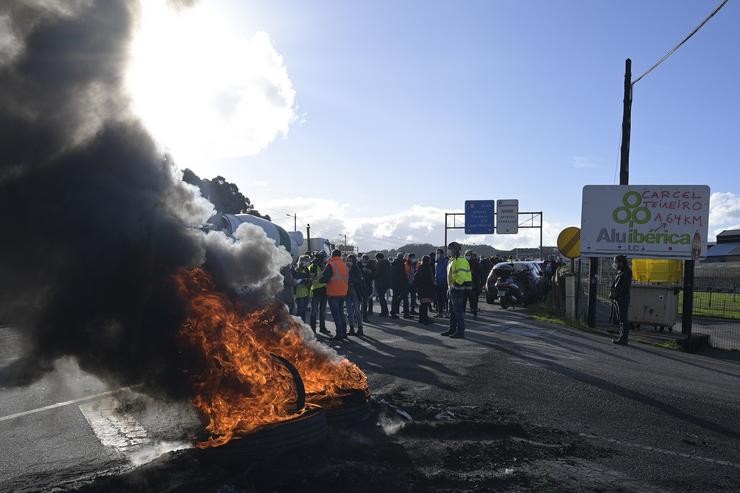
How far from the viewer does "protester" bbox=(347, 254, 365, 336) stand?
40.8ft

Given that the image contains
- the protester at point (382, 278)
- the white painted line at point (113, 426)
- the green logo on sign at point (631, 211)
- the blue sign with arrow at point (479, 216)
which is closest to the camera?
the white painted line at point (113, 426)

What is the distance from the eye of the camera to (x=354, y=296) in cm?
1263

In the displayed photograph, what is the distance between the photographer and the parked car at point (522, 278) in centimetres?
2055

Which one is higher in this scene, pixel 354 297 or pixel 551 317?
pixel 354 297

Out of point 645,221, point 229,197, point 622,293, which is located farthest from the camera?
point 229,197

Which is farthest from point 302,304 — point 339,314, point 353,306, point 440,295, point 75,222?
point 75,222

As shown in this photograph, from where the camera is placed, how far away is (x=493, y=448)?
488cm

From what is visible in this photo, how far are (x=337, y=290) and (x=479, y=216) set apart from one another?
2283cm

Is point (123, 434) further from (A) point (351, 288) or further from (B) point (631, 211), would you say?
(B) point (631, 211)

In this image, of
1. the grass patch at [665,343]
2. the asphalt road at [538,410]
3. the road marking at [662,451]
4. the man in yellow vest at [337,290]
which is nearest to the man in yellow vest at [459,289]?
the asphalt road at [538,410]

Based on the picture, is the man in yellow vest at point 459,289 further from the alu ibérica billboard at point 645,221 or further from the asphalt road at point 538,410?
the alu ibérica billboard at point 645,221

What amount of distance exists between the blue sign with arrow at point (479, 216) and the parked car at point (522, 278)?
10743 millimetres

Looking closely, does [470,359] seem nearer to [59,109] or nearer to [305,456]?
[305,456]

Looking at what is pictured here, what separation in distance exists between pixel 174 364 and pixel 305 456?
127 centimetres
